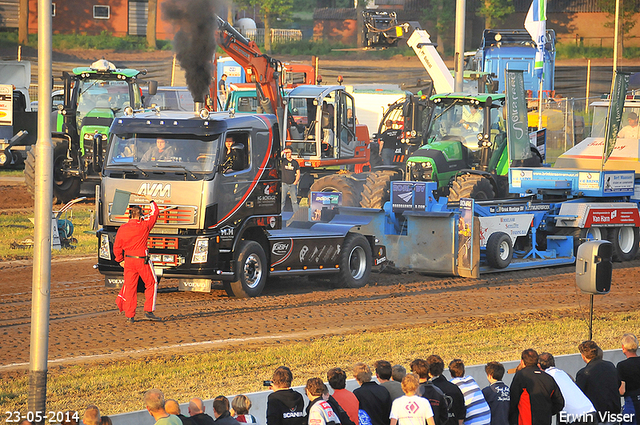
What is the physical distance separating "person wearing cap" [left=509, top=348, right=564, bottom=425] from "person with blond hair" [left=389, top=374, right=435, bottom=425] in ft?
3.46

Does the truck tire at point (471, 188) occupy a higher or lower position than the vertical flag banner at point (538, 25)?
lower

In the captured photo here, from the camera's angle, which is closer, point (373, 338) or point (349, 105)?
point (373, 338)

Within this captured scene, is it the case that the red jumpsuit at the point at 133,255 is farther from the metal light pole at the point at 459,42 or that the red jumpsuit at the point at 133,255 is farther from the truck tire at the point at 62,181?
the truck tire at the point at 62,181

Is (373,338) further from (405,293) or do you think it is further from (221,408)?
(221,408)

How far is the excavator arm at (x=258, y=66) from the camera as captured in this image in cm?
2266

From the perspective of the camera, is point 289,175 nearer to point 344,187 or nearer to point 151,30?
point 344,187

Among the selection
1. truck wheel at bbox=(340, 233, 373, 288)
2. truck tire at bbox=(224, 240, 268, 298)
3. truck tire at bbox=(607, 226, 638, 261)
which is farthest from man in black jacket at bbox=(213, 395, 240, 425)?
truck tire at bbox=(607, 226, 638, 261)

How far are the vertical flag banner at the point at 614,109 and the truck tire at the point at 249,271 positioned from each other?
27.2ft

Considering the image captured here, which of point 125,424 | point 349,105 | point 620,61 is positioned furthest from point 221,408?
point 620,61

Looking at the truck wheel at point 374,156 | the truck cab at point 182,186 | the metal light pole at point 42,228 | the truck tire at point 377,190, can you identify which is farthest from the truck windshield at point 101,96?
the metal light pole at point 42,228

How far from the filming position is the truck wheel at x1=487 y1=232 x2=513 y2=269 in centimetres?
1702

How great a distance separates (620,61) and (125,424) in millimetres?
45894

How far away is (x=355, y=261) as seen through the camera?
16.2 metres

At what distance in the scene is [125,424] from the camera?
7039mm
